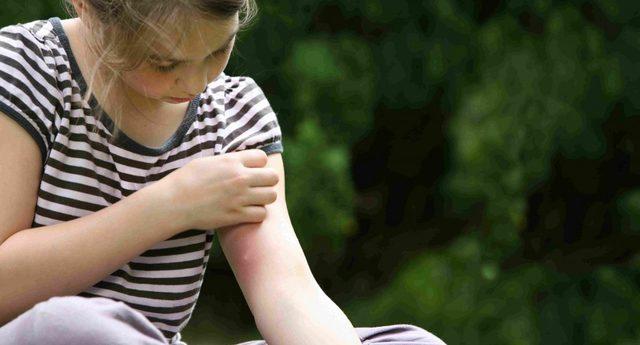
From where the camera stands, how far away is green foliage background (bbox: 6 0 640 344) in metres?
2.74

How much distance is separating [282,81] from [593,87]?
0.78 metres

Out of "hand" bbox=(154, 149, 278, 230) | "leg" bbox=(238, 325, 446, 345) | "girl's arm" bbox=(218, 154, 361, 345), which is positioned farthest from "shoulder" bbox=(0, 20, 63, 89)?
"leg" bbox=(238, 325, 446, 345)

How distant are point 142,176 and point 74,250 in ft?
0.53

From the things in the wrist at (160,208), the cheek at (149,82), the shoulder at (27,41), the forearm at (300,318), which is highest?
the shoulder at (27,41)

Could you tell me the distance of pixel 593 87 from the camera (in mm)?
2803

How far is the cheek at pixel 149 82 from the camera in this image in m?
1.40

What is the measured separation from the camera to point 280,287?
1.48m

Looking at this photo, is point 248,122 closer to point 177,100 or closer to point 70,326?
point 177,100

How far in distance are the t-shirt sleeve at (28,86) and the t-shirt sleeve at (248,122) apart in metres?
0.26

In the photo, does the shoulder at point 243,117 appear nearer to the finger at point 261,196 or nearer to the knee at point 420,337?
the finger at point 261,196

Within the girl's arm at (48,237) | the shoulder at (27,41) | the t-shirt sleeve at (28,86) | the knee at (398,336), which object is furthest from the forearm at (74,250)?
the knee at (398,336)

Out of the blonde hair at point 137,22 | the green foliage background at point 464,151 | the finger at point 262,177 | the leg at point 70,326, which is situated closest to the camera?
the leg at point 70,326

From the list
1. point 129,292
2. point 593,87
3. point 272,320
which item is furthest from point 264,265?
point 593,87

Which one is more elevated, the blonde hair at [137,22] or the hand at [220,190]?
the blonde hair at [137,22]
